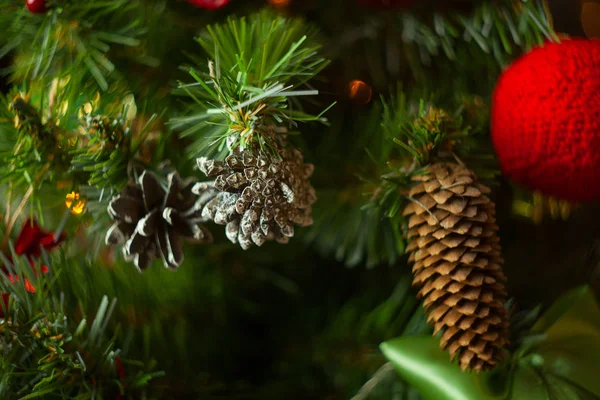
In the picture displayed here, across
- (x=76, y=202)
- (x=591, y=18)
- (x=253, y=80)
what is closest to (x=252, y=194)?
(x=253, y=80)

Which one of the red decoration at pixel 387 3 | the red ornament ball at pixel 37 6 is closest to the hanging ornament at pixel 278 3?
the red decoration at pixel 387 3

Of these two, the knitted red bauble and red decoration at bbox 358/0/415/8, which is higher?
red decoration at bbox 358/0/415/8

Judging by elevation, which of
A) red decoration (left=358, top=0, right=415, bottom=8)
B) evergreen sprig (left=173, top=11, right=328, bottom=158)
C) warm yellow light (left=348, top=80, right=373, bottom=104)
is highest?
red decoration (left=358, top=0, right=415, bottom=8)

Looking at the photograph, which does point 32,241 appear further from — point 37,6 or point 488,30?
point 488,30

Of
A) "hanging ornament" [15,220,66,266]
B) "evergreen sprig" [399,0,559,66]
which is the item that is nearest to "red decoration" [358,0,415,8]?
"evergreen sprig" [399,0,559,66]

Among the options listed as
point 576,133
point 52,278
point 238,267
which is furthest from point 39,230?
point 576,133

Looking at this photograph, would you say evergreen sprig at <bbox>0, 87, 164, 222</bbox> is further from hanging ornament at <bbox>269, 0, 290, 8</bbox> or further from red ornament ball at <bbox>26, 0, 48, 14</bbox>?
hanging ornament at <bbox>269, 0, 290, 8</bbox>

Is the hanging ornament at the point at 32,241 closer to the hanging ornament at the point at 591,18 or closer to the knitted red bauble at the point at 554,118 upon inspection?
the knitted red bauble at the point at 554,118

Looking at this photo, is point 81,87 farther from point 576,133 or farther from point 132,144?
point 576,133
